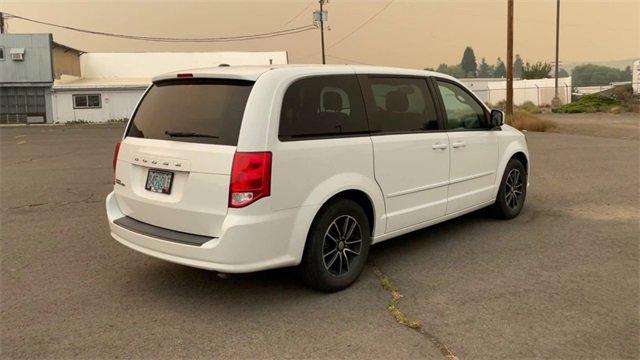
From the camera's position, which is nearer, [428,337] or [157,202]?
[428,337]

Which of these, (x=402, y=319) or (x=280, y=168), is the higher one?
(x=280, y=168)

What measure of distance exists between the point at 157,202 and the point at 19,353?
52.3 inches

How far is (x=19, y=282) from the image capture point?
4.79m

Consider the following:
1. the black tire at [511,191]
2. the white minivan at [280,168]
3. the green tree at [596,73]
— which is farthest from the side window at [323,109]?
the green tree at [596,73]

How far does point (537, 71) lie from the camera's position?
3113 inches

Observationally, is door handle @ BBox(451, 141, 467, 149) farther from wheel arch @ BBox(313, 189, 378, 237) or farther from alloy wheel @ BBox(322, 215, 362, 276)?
alloy wheel @ BBox(322, 215, 362, 276)

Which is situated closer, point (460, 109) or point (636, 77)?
point (460, 109)

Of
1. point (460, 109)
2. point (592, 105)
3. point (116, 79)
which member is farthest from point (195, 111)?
point (116, 79)

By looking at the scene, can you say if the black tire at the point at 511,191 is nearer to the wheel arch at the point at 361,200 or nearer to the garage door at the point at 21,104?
the wheel arch at the point at 361,200

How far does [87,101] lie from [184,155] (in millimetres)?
39451

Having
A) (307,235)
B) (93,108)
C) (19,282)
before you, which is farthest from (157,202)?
(93,108)

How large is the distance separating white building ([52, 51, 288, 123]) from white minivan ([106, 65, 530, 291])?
33297 mm

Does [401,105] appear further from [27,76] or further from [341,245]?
[27,76]

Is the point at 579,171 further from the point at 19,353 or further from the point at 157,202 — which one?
the point at 19,353
